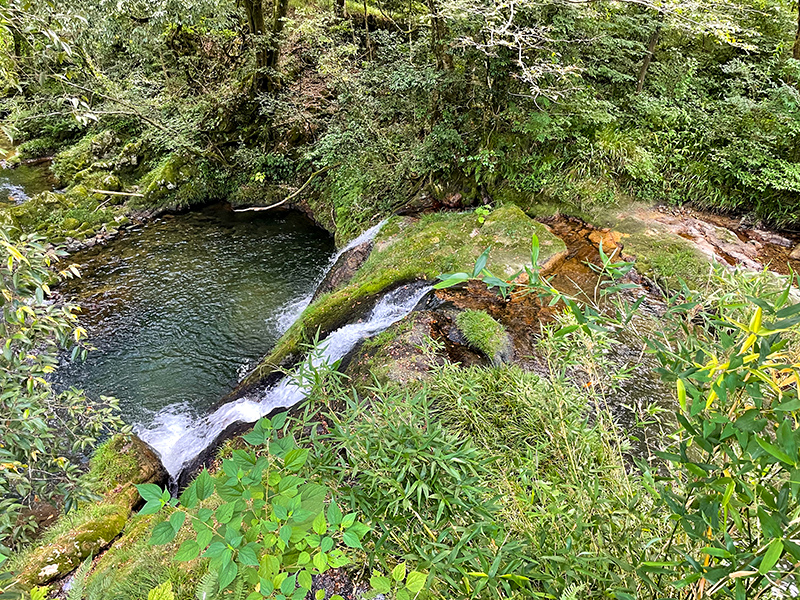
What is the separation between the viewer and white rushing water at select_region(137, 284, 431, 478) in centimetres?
529

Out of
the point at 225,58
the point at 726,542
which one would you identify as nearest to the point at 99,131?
the point at 225,58

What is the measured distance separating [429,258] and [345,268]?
2.00 m

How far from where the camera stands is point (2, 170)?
1394 cm

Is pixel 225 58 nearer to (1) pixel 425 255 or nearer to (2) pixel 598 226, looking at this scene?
(1) pixel 425 255

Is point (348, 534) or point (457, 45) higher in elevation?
point (457, 45)

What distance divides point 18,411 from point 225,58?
13101mm

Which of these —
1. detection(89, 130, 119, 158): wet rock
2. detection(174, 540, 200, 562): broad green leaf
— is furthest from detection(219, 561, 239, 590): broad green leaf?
detection(89, 130, 119, 158): wet rock

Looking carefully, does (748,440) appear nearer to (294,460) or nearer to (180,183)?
(294,460)

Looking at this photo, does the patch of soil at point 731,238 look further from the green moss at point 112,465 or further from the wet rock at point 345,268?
the green moss at point 112,465

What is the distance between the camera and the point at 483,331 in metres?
4.74

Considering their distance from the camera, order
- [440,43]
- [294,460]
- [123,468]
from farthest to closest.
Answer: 1. [440,43]
2. [123,468]
3. [294,460]

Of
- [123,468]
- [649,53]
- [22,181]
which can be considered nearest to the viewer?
[123,468]

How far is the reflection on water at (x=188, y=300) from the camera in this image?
6.34m

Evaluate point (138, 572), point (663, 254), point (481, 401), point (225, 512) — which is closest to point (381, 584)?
point (225, 512)
